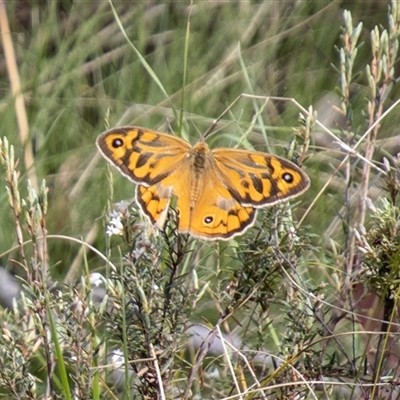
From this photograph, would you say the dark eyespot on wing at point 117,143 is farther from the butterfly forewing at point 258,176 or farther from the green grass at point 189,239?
the butterfly forewing at point 258,176

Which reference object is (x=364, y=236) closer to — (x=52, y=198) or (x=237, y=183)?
(x=237, y=183)

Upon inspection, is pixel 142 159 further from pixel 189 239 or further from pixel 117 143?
pixel 189 239

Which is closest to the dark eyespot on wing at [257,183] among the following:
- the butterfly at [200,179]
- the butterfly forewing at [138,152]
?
the butterfly at [200,179]

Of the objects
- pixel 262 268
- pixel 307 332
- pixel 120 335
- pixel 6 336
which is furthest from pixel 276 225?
pixel 6 336

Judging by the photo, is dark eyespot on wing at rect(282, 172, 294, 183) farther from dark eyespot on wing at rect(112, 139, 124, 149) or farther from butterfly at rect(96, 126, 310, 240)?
dark eyespot on wing at rect(112, 139, 124, 149)

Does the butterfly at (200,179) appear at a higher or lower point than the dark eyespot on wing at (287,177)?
lower

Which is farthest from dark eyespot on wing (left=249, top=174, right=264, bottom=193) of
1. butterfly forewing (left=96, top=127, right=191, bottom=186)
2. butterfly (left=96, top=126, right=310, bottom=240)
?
butterfly forewing (left=96, top=127, right=191, bottom=186)
